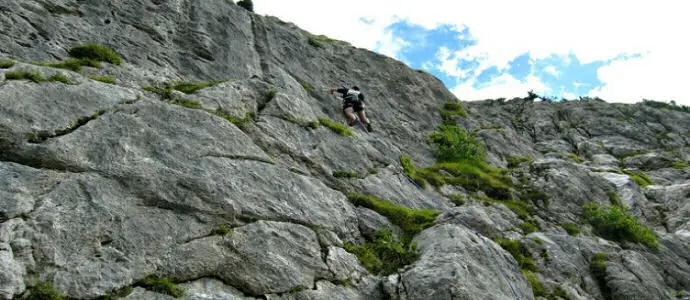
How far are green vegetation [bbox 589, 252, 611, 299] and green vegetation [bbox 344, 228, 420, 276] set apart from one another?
27.8ft

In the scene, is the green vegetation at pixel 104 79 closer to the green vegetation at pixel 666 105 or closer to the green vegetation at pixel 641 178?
the green vegetation at pixel 641 178

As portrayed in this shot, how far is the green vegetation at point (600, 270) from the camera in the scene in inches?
725

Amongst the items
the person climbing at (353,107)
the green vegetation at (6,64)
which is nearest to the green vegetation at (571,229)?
the person climbing at (353,107)

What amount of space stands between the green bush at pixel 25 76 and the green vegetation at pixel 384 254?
10671mm

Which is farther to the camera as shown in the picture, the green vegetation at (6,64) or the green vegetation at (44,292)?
the green vegetation at (6,64)

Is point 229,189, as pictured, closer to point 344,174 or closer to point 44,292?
point 44,292

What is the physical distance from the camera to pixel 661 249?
22.4 m

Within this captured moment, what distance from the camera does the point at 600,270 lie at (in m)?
19.0

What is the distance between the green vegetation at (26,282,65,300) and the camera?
29.6ft

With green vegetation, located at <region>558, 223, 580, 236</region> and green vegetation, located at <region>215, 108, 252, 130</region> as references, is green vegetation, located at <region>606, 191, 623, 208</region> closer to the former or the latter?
green vegetation, located at <region>558, 223, 580, 236</region>

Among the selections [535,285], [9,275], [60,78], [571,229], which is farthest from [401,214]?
[60,78]

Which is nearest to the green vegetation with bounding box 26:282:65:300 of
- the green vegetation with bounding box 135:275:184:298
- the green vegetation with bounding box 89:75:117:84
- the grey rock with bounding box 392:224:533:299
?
the green vegetation with bounding box 135:275:184:298

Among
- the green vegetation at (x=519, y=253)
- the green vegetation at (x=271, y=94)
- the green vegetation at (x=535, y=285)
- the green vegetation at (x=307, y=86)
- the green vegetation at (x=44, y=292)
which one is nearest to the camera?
the green vegetation at (x=44, y=292)

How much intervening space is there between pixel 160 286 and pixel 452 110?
30653 mm
